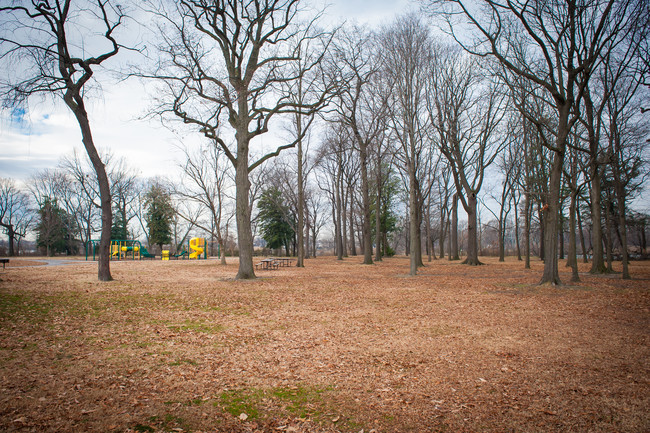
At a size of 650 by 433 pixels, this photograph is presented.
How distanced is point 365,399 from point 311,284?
9190 mm

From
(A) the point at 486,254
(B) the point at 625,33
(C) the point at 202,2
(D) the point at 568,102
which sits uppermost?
(C) the point at 202,2

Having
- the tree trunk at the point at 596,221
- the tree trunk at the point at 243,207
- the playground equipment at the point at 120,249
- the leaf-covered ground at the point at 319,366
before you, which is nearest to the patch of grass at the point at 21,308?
the leaf-covered ground at the point at 319,366

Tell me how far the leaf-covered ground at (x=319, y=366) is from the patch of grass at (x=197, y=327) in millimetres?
33

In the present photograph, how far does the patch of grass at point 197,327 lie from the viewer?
602 centimetres

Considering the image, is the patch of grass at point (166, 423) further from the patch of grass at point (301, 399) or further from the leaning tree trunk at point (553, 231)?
the leaning tree trunk at point (553, 231)

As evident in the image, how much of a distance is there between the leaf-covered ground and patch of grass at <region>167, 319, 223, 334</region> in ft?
0.11

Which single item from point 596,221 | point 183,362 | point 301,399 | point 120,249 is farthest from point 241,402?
point 120,249

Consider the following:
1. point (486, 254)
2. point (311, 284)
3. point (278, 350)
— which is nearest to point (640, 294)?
point (311, 284)

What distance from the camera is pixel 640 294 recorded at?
9.85 metres

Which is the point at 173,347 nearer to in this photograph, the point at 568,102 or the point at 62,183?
the point at 568,102

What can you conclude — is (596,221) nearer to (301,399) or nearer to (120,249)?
(301,399)

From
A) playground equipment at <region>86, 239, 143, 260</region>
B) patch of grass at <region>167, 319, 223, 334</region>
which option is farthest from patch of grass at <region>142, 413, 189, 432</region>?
playground equipment at <region>86, 239, 143, 260</region>

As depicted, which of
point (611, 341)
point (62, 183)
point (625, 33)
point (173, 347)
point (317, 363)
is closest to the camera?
point (317, 363)

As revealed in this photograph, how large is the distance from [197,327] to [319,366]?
2.86 metres
